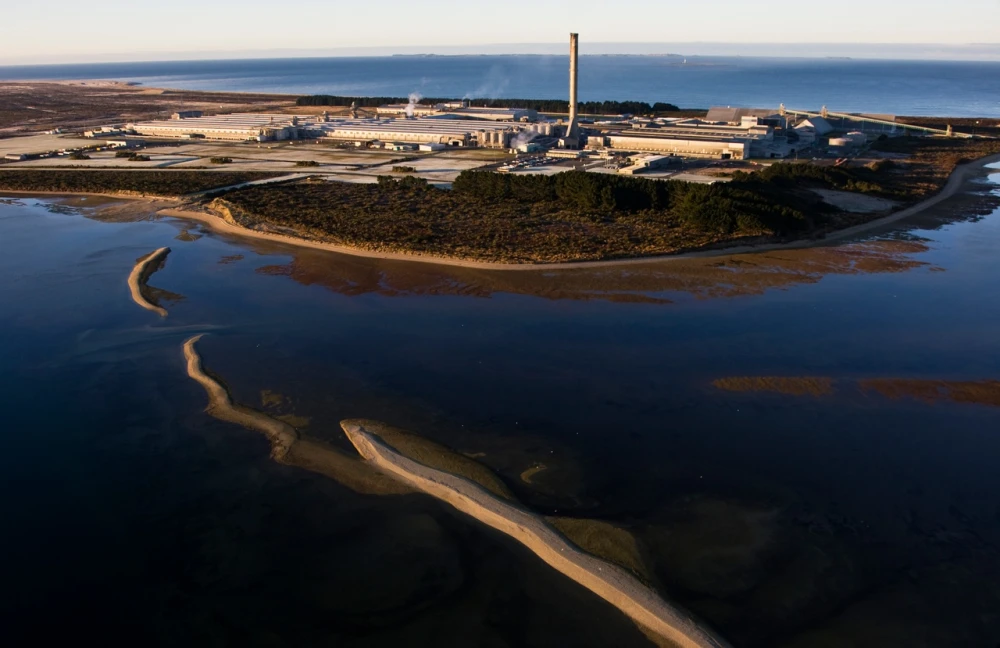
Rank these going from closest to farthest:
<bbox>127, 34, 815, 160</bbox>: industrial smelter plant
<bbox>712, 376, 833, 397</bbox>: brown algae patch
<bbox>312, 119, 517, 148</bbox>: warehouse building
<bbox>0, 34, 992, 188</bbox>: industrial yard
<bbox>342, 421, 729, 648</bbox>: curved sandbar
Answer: <bbox>342, 421, 729, 648</bbox>: curved sandbar, <bbox>712, 376, 833, 397</bbox>: brown algae patch, <bbox>0, 34, 992, 188</bbox>: industrial yard, <bbox>127, 34, 815, 160</bbox>: industrial smelter plant, <bbox>312, 119, 517, 148</bbox>: warehouse building

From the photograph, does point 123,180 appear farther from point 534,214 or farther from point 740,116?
point 740,116

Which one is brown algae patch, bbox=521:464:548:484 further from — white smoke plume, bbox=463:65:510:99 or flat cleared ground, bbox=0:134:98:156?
white smoke plume, bbox=463:65:510:99

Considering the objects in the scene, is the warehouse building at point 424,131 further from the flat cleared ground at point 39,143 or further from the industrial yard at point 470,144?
the flat cleared ground at point 39,143

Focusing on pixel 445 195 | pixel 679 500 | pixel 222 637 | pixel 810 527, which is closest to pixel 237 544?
pixel 222 637

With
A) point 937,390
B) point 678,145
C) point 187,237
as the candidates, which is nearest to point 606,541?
point 937,390

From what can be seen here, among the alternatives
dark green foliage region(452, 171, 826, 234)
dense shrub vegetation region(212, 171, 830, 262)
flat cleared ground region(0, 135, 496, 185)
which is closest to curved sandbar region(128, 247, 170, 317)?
dense shrub vegetation region(212, 171, 830, 262)

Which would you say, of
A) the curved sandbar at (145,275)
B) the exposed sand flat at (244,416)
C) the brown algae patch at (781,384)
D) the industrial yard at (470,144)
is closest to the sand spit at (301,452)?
the exposed sand flat at (244,416)

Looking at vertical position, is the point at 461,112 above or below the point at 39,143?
above
